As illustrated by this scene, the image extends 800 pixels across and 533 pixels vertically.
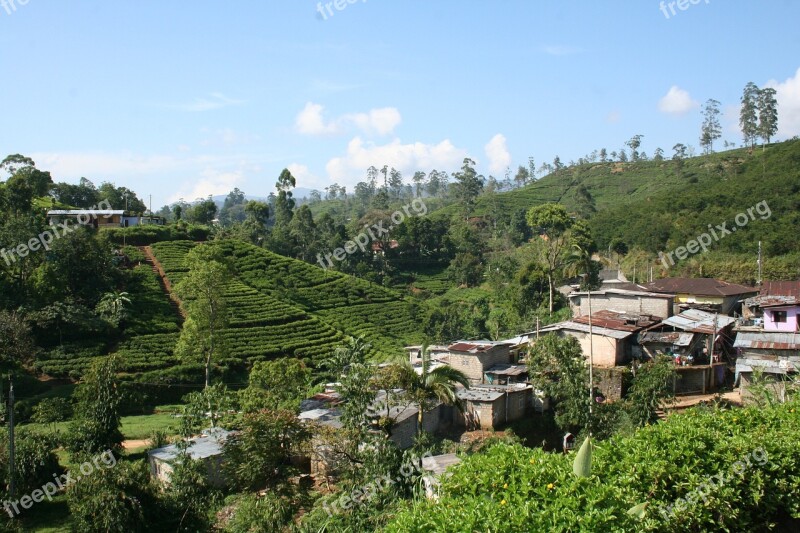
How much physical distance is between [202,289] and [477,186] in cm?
6435

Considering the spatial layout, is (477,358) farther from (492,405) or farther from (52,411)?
(52,411)

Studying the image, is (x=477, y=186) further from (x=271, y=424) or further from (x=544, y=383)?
(x=271, y=424)

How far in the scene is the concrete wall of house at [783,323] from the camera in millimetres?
24047

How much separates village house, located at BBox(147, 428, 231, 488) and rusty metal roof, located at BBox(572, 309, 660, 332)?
570 inches

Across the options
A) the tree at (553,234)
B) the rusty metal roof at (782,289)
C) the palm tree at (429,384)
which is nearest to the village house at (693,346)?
the rusty metal roof at (782,289)

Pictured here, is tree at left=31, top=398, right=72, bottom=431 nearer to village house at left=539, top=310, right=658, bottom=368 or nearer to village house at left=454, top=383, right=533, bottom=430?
village house at left=454, top=383, right=533, bottom=430

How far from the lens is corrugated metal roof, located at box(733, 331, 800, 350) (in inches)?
816

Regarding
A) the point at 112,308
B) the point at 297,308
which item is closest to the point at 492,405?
the point at 297,308

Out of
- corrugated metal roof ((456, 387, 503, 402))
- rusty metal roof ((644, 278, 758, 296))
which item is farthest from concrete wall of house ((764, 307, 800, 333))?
corrugated metal roof ((456, 387, 503, 402))

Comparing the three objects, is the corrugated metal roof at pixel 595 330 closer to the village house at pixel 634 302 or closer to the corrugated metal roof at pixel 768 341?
the village house at pixel 634 302

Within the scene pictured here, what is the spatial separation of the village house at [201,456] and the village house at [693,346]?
14.6 metres

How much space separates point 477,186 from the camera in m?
86.4

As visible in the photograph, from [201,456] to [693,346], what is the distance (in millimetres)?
17333

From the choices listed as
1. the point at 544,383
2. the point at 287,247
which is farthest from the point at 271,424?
Result: the point at 287,247
